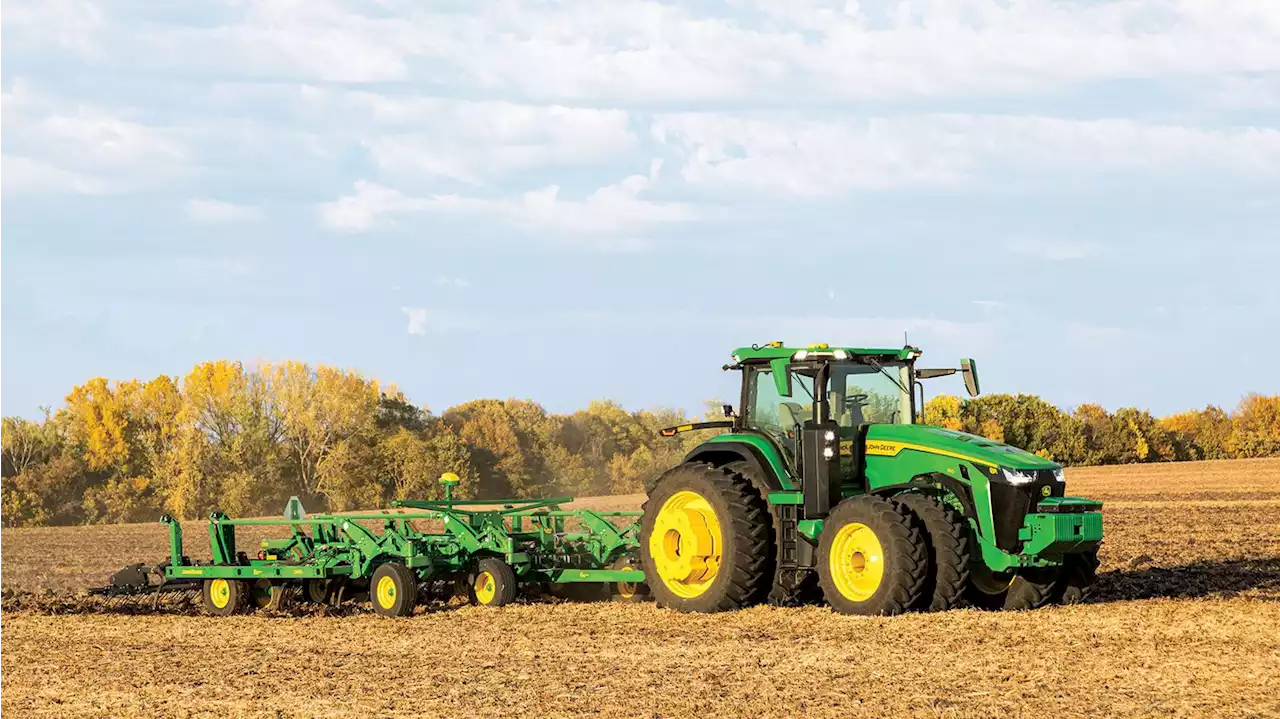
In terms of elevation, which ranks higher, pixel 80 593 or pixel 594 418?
pixel 594 418

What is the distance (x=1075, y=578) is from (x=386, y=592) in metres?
6.16

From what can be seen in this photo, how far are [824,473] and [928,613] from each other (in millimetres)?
1467

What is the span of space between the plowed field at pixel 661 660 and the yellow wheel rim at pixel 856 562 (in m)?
0.29

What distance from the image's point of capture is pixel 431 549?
1442 cm

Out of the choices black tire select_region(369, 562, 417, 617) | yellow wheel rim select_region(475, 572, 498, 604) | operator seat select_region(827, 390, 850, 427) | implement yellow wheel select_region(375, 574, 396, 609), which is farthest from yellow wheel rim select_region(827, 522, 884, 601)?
implement yellow wheel select_region(375, 574, 396, 609)

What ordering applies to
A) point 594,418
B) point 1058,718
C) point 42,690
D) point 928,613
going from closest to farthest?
1. point 1058,718
2. point 42,690
3. point 928,613
4. point 594,418

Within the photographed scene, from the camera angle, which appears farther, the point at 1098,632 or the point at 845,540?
the point at 845,540

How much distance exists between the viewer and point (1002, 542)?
12133mm

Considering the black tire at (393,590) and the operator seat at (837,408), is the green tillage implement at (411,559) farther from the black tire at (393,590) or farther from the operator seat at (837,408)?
the operator seat at (837,408)

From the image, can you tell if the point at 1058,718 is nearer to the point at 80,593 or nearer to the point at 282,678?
the point at 282,678

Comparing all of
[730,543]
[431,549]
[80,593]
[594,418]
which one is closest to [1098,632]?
[730,543]

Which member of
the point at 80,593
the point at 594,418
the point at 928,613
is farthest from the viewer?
the point at 594,418

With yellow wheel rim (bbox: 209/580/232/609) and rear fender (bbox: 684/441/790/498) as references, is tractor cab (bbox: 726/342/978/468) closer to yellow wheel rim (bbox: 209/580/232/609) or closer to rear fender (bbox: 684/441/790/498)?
rear fender (bbox: 684/441/790/498)

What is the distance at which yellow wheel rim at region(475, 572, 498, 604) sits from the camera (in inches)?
554
